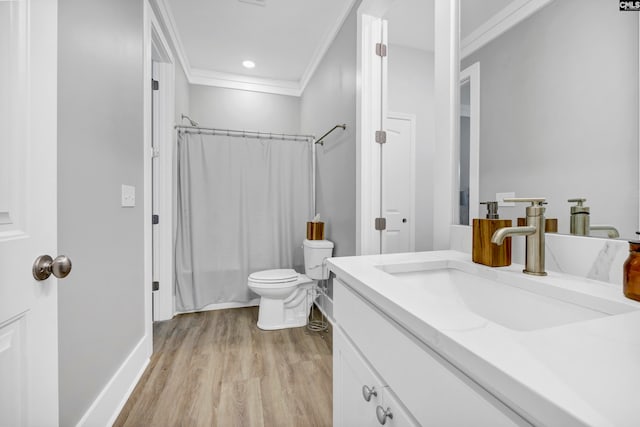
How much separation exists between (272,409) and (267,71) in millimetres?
3318

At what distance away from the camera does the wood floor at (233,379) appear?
128 cm

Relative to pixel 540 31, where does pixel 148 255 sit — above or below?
below

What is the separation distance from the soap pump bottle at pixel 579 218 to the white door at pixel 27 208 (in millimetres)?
1293

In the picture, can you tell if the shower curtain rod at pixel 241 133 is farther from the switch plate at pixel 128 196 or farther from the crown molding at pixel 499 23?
the crown molding at pixel 499 23

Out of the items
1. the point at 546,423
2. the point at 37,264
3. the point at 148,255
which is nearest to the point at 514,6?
the point at 546,423

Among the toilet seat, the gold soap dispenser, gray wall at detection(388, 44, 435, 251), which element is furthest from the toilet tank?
the gold soap dispenser

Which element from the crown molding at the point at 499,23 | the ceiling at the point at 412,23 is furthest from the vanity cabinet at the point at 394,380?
the ceiling at the point at 412,23

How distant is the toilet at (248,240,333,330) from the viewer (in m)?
2.15

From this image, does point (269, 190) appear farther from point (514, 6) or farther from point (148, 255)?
point (514, 6)

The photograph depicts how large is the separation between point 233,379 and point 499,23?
2.00m

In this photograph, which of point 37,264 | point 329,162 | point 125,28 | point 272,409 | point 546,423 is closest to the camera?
point 546,423

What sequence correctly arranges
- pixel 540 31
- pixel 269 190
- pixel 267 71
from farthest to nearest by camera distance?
pixel 267 71 < pixel 269 190 < pixel 540 31

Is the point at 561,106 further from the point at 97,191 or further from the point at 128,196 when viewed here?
the point at 128,196

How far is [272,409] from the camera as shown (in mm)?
1328
